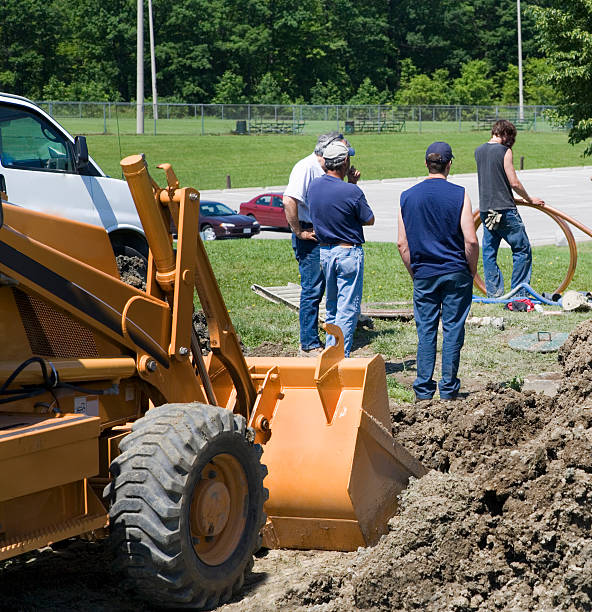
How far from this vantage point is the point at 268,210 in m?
31.2

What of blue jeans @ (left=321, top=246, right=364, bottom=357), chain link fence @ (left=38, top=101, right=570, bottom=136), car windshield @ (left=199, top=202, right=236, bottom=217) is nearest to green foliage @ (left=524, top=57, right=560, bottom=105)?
chain link fence @ (left=38, top=101, right=570, bottom=136)

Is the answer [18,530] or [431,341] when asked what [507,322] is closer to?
[431,341]

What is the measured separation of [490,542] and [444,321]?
2.90 meters

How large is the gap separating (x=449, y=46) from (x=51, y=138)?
91.3 meters

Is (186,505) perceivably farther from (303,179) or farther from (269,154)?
(269,154)

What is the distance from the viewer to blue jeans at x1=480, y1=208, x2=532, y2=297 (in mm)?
11570

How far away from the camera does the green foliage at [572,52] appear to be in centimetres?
2455

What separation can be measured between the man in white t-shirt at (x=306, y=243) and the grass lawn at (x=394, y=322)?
1.39 feet

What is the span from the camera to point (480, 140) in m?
→ 60.9

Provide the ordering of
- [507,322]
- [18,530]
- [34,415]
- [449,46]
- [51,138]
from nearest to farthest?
[18,530] < [34,415] < [51,138] < [507,322] < [449,46]

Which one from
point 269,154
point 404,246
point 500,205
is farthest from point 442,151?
point 269,154

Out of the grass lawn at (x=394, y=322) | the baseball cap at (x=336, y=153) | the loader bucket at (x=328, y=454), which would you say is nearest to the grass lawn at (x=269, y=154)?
the grass lawn at (x=394, y=322)

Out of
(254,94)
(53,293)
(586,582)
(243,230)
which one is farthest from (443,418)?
(254,94)

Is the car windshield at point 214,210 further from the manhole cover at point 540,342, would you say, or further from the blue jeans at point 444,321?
the blue jeans at point 444,321
